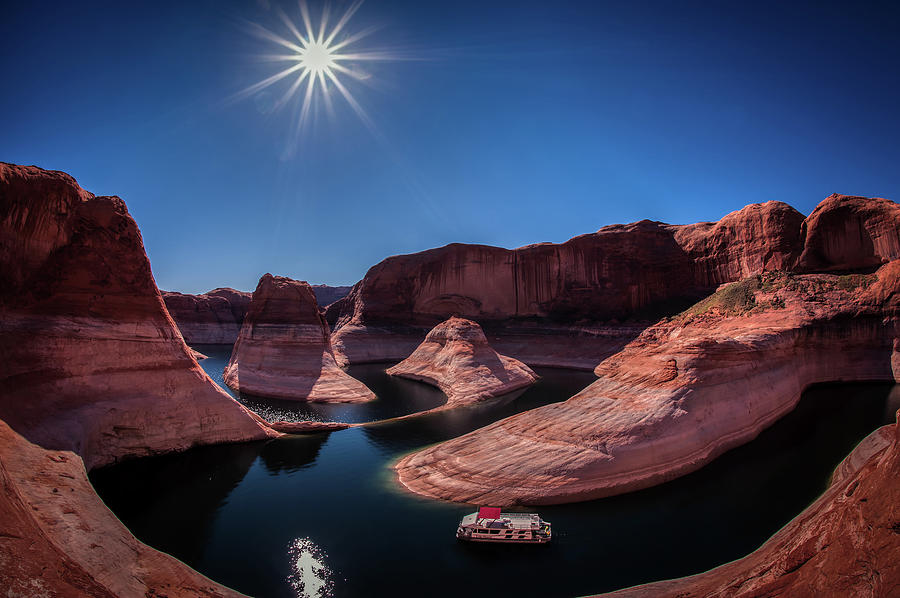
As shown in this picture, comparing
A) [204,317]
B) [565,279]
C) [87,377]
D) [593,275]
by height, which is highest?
[593,275]

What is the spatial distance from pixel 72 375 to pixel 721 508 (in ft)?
64.6

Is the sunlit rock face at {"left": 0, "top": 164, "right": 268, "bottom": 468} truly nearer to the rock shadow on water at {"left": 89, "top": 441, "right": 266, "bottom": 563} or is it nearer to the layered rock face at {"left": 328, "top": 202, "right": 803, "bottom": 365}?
the rock shadow on water at {"left": 89, "top": 441, "right": 266, "bottom": 563}

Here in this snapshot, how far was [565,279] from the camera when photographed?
170 feet

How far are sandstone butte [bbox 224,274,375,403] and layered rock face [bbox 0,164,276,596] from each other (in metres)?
8.83

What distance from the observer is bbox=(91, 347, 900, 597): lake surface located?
7992mm

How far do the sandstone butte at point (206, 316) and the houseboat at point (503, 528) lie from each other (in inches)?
2424

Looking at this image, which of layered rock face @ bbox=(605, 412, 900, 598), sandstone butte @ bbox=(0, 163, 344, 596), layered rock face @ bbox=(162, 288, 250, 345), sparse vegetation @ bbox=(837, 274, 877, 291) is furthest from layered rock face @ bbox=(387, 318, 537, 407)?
layered rock face @ bbox=(162, 288, 250, 345)

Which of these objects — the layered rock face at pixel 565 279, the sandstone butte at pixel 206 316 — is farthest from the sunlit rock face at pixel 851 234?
the sandstone butte at pixel 206 316

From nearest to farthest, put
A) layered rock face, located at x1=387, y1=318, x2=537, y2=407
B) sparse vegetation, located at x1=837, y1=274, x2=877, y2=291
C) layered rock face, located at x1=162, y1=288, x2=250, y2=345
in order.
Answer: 1. sparse vegetation, located at x1=837, y1=274, x2=877, y2=291
2. layered rock face, located at x1=387, y1=318, x2=537, y2=407
3. layered rock face, located at x1=162, y1=288, x2=250, y2=345

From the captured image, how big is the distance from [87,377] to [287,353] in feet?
49.1

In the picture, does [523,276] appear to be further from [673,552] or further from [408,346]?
[673,552]

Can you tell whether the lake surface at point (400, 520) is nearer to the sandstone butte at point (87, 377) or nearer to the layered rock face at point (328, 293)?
the sandstone butte at point (87, 377)

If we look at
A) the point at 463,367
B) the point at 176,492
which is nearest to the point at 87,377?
the point at 176,492

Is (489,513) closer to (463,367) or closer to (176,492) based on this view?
(176,492)
